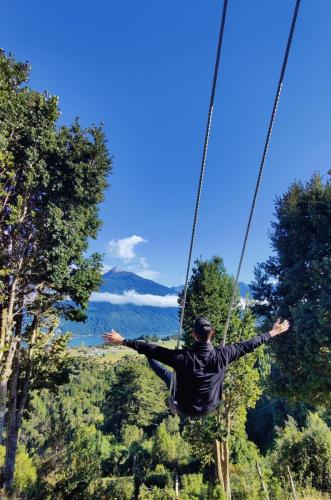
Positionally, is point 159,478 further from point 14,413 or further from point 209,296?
point 14,413

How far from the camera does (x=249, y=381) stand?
17.6 metres

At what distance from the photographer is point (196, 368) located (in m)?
3.81

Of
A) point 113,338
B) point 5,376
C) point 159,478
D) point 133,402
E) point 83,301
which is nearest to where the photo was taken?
point 113,338

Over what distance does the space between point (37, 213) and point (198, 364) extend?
10988 mm

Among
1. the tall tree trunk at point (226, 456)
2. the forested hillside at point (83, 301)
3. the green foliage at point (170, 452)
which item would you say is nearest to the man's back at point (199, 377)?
the forested hillside at point (83, 301)

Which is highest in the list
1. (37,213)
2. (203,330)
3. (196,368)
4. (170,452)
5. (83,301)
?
(37,213)

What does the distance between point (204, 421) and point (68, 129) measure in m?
17.8

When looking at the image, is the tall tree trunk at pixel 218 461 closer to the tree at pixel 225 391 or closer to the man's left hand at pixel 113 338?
the tree at pixel 225 391

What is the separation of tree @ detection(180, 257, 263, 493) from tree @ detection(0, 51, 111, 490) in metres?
8.19

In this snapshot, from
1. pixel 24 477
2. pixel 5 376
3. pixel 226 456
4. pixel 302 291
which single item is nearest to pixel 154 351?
pixel 5 376

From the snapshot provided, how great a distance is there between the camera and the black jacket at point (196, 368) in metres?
3.83

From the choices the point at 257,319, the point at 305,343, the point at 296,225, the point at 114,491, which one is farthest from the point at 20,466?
the point at 296,225

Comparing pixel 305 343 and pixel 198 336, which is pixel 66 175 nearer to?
pixel 198 336

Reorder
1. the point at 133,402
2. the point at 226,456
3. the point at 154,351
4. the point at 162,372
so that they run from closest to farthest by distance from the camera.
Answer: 1. the point at 154,351
2. the point at 162,372
3. the point at 226,456
4. the point at 133,402
